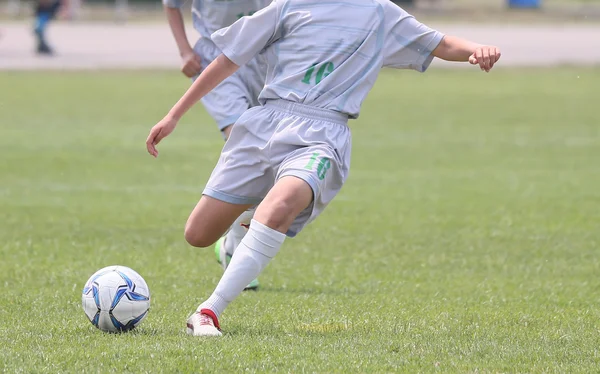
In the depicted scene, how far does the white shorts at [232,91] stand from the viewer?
7840 mm

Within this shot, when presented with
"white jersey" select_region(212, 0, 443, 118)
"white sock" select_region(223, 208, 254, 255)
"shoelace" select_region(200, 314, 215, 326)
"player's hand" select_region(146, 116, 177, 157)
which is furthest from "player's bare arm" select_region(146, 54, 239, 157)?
"white sock" select_region(223, 208, 254, 255)

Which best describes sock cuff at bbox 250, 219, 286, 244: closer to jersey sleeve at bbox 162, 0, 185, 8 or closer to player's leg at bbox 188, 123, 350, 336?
player's leg at bbox 188, 123, 350, 336

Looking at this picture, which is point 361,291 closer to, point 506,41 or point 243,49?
point 243,49

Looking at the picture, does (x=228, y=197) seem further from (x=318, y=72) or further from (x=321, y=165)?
(x=318, y=72)

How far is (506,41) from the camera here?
126 ft

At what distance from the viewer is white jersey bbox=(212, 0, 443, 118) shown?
19.7 ft

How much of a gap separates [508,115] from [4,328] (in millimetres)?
15160

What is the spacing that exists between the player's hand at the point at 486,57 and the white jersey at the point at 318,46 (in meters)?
0.45

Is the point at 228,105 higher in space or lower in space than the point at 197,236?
lower

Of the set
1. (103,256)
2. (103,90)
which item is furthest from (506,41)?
(103,256)

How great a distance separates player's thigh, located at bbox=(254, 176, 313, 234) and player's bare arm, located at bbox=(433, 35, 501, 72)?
1085 millimetres

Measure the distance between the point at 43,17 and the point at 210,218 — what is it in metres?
25.6

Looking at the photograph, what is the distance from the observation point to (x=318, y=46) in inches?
238

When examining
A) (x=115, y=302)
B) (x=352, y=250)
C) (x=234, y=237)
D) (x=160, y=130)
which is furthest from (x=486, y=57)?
(x=352, y=250)
